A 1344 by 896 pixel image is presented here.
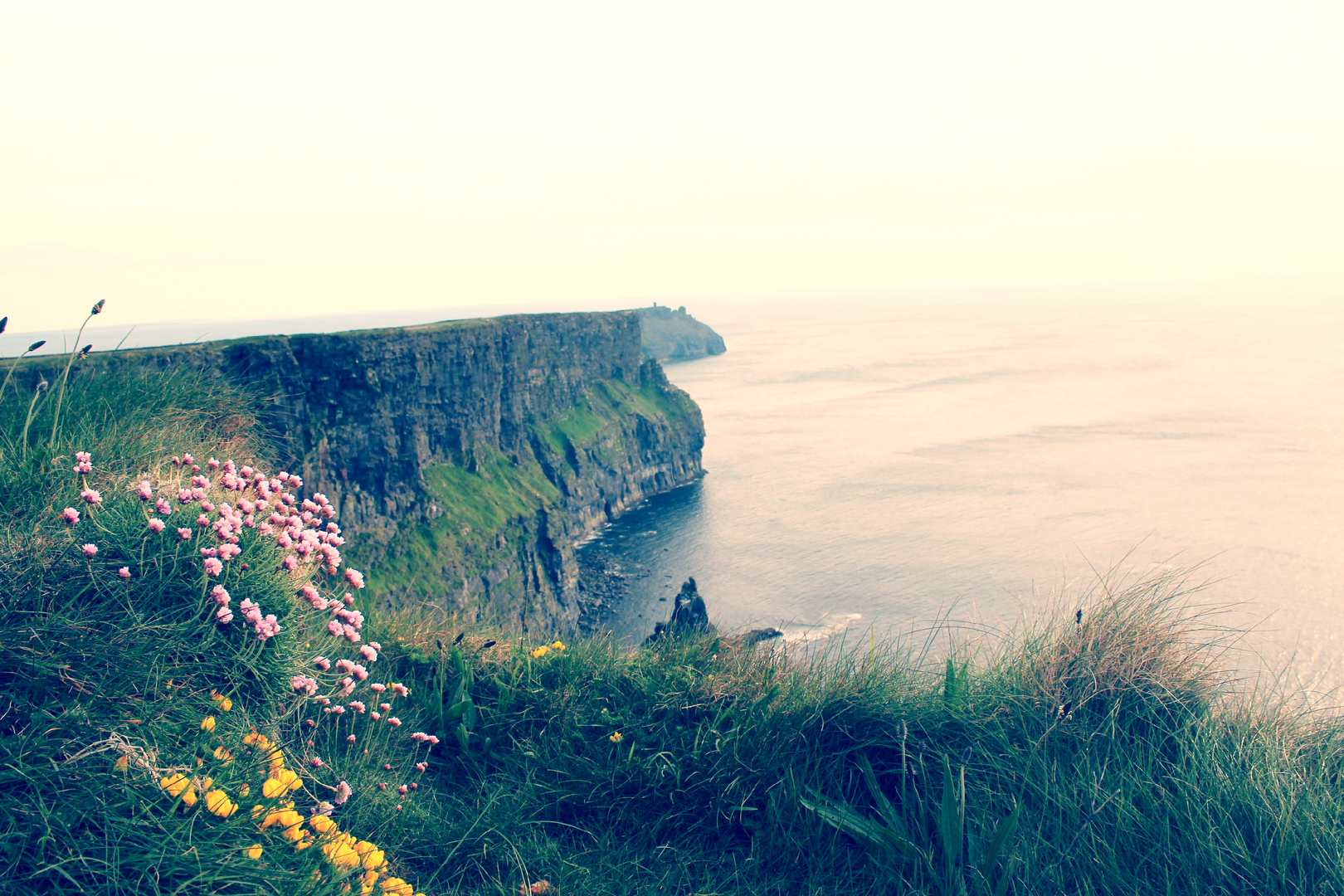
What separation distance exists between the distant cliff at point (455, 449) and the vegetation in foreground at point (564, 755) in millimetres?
24967

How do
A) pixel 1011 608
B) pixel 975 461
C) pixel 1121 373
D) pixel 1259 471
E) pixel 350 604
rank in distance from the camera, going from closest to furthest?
1. pixel 350 604
2. pixel 1011 608
3. pixel 1259 471
4. pixel 975 461
5. pixel 1121 373

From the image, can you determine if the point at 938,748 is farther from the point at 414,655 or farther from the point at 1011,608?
the point at 1011,608

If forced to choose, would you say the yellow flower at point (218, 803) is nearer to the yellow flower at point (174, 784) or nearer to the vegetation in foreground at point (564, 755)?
the vegetation in foreground at point (564, 755)

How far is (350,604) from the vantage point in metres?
8.64

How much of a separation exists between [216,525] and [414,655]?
11.5ft

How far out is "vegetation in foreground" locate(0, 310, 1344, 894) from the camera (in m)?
4.82

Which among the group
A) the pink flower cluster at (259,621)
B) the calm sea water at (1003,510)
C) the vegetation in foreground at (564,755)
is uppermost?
the pink flower cluster at (259,621)

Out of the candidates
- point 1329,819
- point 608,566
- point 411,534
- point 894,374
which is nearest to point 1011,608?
point 608,566

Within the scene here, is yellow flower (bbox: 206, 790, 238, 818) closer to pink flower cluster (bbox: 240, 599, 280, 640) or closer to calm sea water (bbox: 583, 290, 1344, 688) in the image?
pink flower cluster (bbox: 240, 599, 280, 640)

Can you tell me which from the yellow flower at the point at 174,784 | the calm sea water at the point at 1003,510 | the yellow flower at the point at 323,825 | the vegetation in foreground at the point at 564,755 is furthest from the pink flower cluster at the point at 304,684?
the calm sea water at the point at 1003,510

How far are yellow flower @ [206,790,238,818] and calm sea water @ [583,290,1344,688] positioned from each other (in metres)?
16.3

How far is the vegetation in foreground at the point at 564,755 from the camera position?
190 inches

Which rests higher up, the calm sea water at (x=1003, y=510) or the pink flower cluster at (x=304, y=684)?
the pink flower cluster at (x=304, y=684)

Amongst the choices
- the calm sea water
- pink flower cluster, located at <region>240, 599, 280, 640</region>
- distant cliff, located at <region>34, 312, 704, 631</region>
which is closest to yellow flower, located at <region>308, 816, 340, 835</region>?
pink flower cluster, located at <region>240, 599, 280, 640</region>
